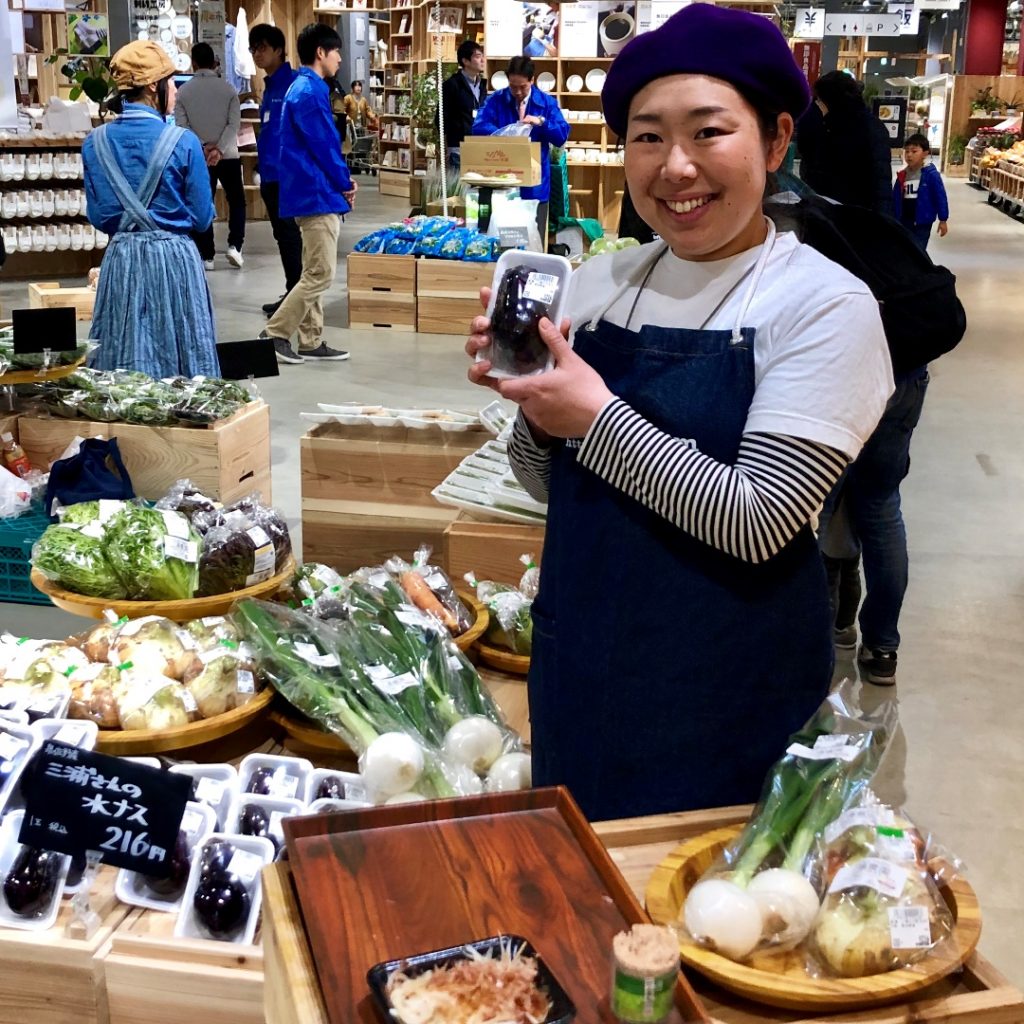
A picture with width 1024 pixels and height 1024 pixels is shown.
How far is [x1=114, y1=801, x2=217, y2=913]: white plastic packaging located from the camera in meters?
1.76

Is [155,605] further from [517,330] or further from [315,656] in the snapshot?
[517,330]

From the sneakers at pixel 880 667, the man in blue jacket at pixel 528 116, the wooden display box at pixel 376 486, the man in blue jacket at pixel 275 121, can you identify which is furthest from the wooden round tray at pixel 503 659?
the man in blue jacket at pixel 528 116

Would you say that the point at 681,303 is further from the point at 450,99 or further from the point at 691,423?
the point at 450,99

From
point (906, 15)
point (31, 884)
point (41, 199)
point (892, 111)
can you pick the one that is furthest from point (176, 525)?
point (906, 15)

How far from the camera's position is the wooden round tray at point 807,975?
105 centimetres

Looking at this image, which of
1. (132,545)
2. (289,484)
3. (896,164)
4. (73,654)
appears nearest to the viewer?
(73,654)

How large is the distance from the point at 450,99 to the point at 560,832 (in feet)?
36.9

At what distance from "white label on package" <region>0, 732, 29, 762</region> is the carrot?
86 centimetres

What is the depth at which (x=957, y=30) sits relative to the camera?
27.6m

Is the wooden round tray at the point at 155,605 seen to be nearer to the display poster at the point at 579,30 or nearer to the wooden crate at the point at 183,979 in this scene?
the wooden crate at the point at 183,979

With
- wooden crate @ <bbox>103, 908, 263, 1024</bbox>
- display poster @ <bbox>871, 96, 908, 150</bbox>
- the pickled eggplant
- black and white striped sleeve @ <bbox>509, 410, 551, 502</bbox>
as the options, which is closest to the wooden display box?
black and white striped sleeve @ <bbox>509, 410, 551, 502</bbox>

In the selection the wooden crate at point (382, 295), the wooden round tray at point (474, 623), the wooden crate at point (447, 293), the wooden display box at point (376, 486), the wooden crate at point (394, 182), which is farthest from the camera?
the wooden crate at point (394, 182)

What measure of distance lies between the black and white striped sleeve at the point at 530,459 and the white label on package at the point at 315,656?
2.49 feet

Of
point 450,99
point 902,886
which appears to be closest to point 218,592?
point 902,886
